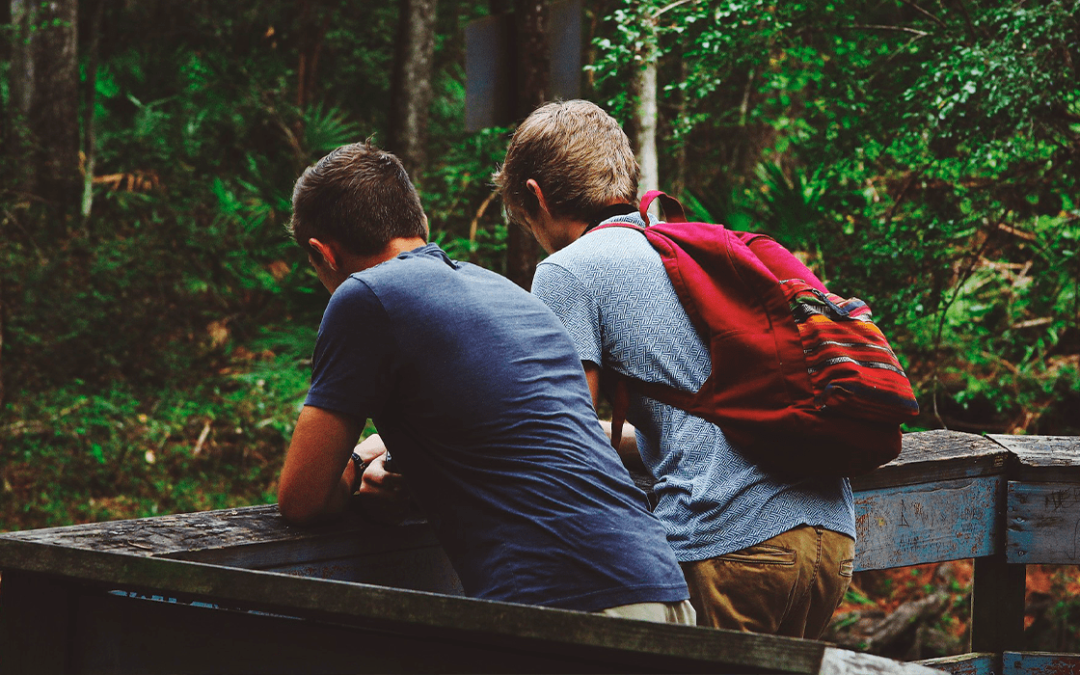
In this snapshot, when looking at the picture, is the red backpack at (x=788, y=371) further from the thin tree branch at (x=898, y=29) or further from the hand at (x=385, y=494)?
the thin tree branch at (x=898, y=29)

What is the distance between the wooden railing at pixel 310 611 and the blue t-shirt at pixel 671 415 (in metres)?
0.47

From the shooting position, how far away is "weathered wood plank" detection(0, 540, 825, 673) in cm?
112

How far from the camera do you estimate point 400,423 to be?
1.89 meters

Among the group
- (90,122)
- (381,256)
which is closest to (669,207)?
(381,256)

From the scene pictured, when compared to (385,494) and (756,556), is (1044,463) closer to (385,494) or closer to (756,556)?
(756,556)

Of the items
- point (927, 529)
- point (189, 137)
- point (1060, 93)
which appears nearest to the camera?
point (927, 529)

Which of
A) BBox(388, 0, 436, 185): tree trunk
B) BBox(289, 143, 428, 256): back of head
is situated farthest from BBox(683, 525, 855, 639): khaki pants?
BBox(388, 0, 436, 185): tree trunk

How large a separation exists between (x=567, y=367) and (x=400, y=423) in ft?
1.12

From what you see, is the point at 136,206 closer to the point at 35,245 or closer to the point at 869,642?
the point at 35,245

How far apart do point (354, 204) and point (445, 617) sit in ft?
3.69

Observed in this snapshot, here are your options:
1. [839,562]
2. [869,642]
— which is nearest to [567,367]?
[839,562]

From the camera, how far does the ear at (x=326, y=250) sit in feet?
7.08

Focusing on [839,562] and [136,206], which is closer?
[839,562]

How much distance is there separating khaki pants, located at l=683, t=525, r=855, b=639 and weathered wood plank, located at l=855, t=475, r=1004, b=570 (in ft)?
1.16
